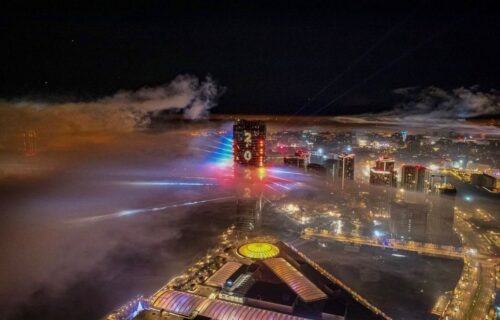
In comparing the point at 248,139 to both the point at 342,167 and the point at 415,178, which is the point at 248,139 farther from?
the point at 415,178

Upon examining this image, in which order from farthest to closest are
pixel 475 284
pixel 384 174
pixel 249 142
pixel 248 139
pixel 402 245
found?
pixel 384 174
pixel 249 142
pixel 248 139
pixel 402 245
pixel 475 284

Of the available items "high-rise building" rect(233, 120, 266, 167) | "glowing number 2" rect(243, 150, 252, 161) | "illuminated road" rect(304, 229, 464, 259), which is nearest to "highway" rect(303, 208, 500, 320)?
"illuminated road" rect(304, 229, 464, 259)

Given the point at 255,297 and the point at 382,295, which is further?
the point at 382,295

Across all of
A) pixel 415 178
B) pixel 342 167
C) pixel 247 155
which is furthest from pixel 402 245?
pixel 342 167

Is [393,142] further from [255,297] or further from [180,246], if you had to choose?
[255,297]

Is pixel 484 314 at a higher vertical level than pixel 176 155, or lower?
lower

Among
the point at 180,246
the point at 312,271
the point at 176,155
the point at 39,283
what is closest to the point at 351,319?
the point at 312,271

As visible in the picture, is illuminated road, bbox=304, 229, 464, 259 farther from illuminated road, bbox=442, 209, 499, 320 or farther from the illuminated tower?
the illuminated tower
